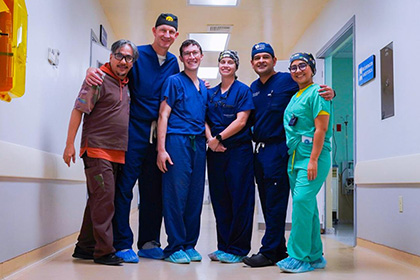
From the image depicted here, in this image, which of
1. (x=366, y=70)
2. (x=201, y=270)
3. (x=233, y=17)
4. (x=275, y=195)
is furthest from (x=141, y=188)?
(x=233, y=17)

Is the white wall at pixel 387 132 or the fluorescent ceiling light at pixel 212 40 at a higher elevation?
the fluorescent ceiling light at pixel 212 40

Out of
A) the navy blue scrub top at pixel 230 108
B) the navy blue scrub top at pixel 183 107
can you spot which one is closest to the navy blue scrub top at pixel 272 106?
the navy blue scrub top at pixel 230 108

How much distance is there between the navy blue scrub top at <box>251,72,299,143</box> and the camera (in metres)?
2.90

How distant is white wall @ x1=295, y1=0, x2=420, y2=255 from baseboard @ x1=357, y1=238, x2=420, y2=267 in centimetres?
3

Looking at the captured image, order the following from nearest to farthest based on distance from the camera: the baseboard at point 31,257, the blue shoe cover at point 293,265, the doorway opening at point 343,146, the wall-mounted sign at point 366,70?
the baseboard at point 31,257
the blue shoe cover at point 293,265
the wall-mounted sign at point 366,70
the doorway opening at point 343,146

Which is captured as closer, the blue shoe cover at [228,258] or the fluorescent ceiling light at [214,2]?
the blue shoe cover at [228,258]

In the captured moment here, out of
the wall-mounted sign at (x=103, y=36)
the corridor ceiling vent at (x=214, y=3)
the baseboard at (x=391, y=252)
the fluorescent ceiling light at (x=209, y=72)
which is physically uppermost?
the corridor ceiling vent at (x=214, y=3)

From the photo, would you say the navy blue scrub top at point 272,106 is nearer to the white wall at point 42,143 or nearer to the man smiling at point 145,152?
the man smiling at point 145,152

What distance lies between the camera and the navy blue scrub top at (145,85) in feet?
10.2

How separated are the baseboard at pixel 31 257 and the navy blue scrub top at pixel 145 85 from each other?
1.04m

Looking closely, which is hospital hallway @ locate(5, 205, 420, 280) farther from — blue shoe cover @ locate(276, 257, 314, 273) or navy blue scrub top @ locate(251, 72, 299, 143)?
navy blue scrub top @ locate(251, 72, 299, 143)

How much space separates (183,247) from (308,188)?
919 mm

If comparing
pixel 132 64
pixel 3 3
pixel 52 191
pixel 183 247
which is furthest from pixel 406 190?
pixel 3 3

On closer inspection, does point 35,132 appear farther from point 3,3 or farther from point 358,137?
point 358,137
